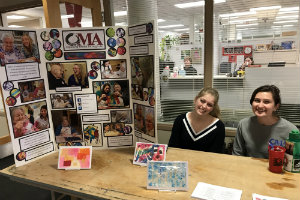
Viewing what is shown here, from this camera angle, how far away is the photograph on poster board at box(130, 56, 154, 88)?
4.96 feet

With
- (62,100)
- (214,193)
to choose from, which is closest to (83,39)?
(62,100)

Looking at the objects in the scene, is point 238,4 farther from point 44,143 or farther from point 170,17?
point 44,143

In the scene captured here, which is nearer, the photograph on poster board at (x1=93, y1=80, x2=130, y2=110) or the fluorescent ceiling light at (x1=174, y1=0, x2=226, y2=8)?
the photograph on poster board at (x1=93, y1=80, x2=130, y2=110)

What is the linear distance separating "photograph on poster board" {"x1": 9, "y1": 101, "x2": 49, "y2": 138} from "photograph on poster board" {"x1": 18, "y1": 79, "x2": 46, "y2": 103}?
45mm

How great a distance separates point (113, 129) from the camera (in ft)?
5.65

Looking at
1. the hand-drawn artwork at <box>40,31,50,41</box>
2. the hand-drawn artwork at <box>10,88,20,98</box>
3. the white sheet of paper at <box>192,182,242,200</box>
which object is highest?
the hand-drawn artwork at <box>40,31,50,41</box>

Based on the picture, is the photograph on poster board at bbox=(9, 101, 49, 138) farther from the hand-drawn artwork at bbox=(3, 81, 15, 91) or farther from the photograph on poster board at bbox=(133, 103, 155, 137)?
the photograph on poster board at bbox=(133, 103, 155, 137)

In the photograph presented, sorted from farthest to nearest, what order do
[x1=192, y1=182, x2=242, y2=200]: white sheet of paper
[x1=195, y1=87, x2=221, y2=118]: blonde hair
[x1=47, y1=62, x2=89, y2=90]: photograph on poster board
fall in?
[x1=195, y1=87, x2=221, y2=118]: blonde hair
[x1=47, y1=62, x2=89, y2=90]: photograph on poster board
[x1=192, y1=182, x2=242, y2=200]: white sheet of paper

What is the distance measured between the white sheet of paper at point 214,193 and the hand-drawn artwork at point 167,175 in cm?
7

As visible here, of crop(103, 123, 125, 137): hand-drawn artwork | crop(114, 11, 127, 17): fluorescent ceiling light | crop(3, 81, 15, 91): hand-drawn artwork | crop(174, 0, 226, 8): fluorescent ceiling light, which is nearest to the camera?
crop(3, 81, 15, 91): hand-drawn artwork

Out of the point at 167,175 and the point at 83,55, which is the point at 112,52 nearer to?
the point at 83,55

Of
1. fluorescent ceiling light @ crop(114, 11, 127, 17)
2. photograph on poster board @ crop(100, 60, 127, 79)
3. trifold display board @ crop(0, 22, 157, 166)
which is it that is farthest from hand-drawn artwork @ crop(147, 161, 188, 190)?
fluorescent ceiling light @ crop(114, 11, 127, 17)

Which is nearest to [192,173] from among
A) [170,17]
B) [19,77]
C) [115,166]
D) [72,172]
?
[115,166]

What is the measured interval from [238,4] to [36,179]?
8.32ft
